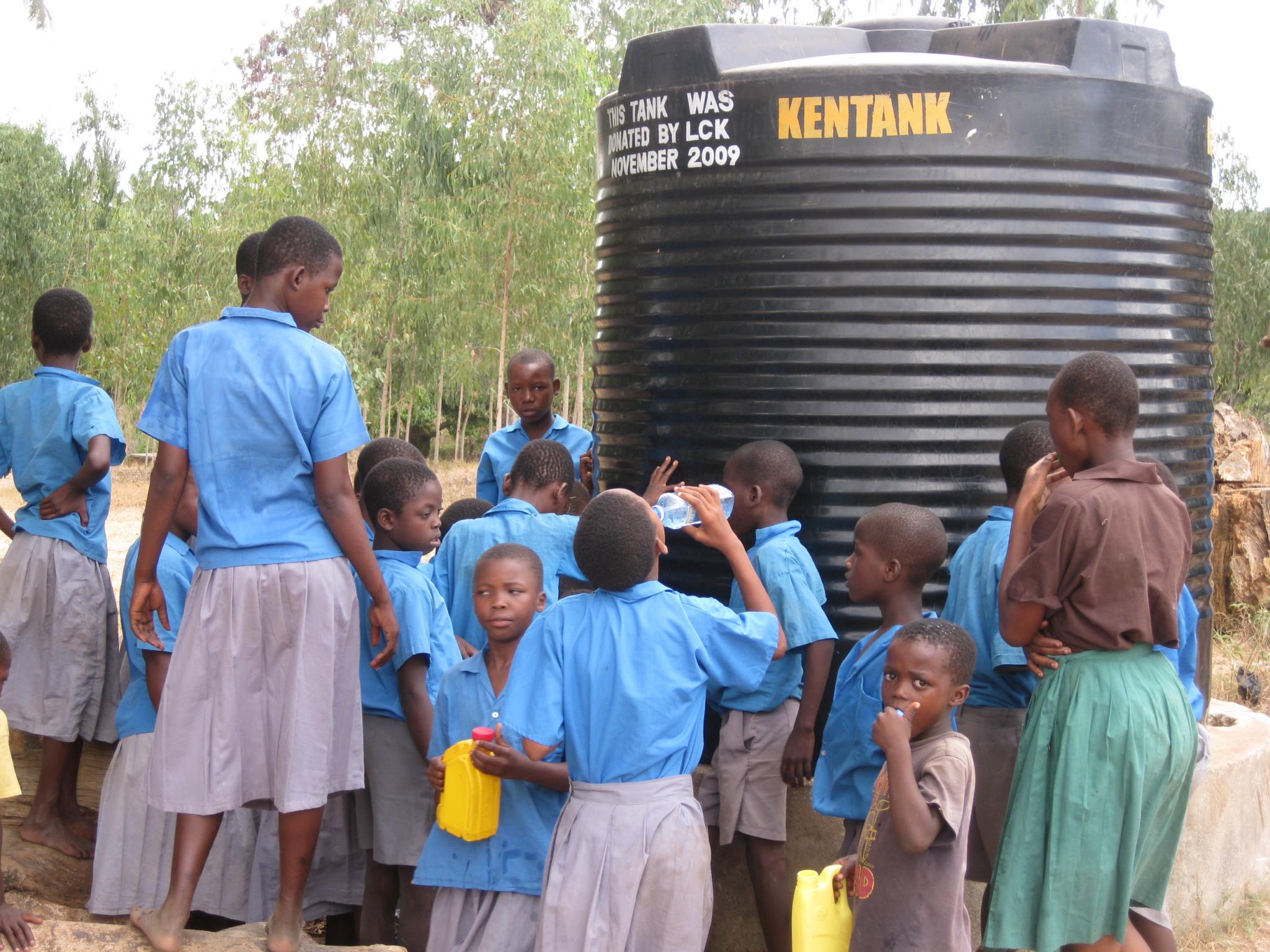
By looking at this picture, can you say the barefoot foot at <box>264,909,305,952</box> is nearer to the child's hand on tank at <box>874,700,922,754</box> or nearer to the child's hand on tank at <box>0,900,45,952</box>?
the child's hand on tank at <box>0,900,45,952</box>

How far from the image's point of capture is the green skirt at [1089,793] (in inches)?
112

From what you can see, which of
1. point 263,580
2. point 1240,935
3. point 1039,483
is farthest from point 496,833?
point 1240,935

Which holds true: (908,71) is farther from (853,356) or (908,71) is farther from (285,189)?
(285,189)

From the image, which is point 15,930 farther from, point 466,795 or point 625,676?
point 625,676

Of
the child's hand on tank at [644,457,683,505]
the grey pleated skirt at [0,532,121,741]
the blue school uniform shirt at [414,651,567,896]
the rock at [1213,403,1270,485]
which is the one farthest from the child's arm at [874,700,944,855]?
the rock at [1213,403,1270,485]

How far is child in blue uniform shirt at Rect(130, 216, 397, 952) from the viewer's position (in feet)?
9.64

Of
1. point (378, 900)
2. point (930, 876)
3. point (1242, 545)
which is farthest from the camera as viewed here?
point (1242, 545)

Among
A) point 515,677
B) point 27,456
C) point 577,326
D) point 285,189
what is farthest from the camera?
point 285,189

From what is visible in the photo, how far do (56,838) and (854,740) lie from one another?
9.02ft

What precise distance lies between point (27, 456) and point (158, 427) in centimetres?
170

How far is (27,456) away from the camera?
441 cm

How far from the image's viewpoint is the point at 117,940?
9.44 ft

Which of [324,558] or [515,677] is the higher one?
[324,558]

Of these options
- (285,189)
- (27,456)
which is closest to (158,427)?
(27,456)
